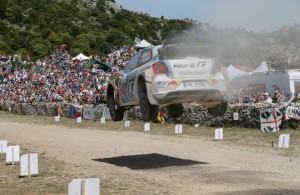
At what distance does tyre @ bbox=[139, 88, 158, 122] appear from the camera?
14.9 m

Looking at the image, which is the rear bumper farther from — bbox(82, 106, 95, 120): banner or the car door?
bbox(82, 106, 95, 120): banner

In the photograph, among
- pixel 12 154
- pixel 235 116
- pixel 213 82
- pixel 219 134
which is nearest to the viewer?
pixel 213 82

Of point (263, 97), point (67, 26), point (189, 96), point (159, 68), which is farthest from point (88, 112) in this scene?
point (67, 26)

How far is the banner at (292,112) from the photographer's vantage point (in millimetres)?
25680

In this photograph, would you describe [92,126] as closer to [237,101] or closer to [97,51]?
[237,101]

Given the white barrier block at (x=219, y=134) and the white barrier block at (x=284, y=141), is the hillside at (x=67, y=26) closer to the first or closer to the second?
the white barrier block at (x=219, y=134)

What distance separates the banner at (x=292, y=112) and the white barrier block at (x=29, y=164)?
517 inches

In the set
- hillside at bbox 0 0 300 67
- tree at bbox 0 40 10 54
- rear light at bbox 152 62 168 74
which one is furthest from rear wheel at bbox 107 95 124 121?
tree at bbox 0 40 10 54

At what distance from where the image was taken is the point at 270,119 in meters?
26.8

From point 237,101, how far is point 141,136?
5668 mm

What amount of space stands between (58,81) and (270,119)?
34.1 metres

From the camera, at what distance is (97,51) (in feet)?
311

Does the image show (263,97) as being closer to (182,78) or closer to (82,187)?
(182,78)

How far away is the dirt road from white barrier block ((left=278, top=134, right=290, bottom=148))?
56 cm
